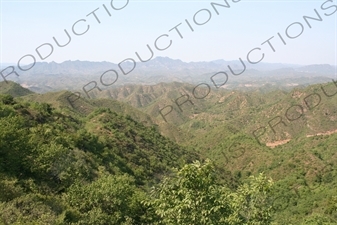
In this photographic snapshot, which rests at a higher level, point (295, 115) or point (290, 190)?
point (290, 190)

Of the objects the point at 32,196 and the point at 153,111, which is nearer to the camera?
the point at 32,196

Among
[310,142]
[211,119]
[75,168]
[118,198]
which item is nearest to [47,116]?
[75,168]

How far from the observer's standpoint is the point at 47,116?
32.0m

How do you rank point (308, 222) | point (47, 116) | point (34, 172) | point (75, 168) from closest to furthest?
point (34, 172)
point (75, 168)
point (308, 222)
point (47, 116)

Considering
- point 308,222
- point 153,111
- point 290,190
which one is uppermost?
point 153,111

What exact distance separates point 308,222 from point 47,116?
91.9 feet

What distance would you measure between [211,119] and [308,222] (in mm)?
105084

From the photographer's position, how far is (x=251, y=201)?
709 centimetres

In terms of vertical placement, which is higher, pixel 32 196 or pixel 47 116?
pixel 47 116

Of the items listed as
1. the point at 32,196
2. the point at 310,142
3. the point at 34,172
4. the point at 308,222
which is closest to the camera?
the point at 32,196

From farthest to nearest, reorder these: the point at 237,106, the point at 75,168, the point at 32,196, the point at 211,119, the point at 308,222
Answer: the point at 237,106, the point at 211,119, the point at 308,222, the point at 75,168, the point at 32,196

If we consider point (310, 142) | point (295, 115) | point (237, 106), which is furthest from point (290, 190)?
point (237, 106)

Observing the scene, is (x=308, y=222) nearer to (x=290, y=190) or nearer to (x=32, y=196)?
(x=290, y=190)

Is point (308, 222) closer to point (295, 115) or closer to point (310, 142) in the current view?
point (310, 142)
